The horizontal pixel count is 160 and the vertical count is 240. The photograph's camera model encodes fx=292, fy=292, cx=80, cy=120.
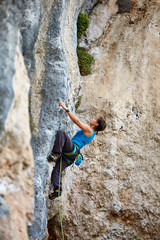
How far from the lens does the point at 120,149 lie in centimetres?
983

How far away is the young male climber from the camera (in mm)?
6875

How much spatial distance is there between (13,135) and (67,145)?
2.71 metres

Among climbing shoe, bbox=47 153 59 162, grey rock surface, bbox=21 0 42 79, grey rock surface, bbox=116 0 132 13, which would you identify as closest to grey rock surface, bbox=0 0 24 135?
grey rock surface, bbox=21 0 42 79

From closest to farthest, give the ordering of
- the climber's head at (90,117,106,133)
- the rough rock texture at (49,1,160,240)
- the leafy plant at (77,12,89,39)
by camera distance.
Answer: the climber's head at (90,117,106,133) → the rough rock texture at (49,1,160,240) → the leafy plant at (77,12,89,39)

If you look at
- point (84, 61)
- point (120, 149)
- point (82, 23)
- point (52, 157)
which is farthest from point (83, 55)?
point (52, 157)

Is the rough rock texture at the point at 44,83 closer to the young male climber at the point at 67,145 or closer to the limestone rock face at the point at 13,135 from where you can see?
the young male climber at the point at 67,145

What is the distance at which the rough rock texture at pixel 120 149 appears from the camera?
924cm

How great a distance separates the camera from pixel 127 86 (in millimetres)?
10516

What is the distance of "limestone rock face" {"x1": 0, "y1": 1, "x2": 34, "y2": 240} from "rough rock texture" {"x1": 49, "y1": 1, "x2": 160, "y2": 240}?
14.1ft

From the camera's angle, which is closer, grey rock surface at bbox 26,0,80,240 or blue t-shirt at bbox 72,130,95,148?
grey rock surface at bbox 26,0,80,240

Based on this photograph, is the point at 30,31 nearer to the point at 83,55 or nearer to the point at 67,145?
the point at 67,145

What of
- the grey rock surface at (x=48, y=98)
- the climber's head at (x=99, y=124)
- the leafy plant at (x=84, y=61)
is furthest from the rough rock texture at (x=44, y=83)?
the leafy plant at (x=84, y=61)

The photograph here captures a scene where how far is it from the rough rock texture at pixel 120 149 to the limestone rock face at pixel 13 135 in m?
4.29

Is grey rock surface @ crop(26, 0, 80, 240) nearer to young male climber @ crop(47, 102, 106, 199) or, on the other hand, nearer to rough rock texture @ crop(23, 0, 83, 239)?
rough rock texture @ crop(23, 0, 83, 239)
